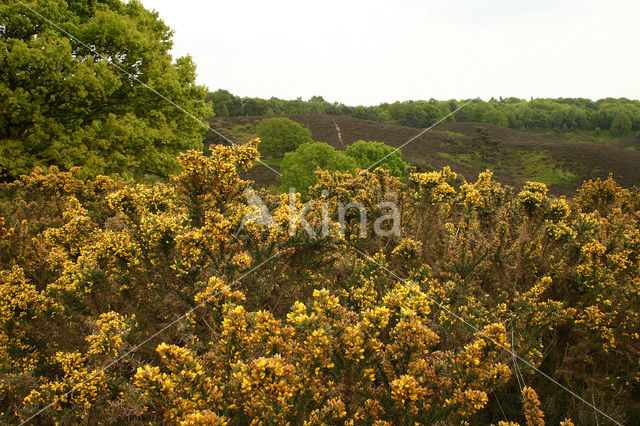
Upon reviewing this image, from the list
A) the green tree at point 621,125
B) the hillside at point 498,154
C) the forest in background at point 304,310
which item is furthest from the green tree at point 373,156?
the green tree at point 621,125

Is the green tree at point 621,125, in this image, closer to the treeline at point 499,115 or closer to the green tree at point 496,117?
the treeline at point 499,115

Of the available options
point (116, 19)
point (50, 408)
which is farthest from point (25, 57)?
point (50, 408)

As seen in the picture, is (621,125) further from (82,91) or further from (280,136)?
(82,91)

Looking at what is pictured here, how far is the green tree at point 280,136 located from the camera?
5609 centimetres

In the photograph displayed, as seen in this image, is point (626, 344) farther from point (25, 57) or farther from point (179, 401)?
point (25, 57)

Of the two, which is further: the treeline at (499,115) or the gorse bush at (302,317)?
the treeline at (499,115)

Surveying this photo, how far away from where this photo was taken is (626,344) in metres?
3.76

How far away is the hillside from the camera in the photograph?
52.5m

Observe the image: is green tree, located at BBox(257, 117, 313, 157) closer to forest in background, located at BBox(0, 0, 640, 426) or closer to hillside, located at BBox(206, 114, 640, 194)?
hillside, located at BBox(206, 114, 640, 194)

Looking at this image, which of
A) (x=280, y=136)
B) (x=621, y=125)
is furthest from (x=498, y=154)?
(x=621, y=125)

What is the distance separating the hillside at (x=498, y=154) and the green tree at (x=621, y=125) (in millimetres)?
24595

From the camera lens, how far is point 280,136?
186ft

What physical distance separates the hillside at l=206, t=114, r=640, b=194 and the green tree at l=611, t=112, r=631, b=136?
80.7 feet

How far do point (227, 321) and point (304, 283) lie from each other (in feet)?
5.81
